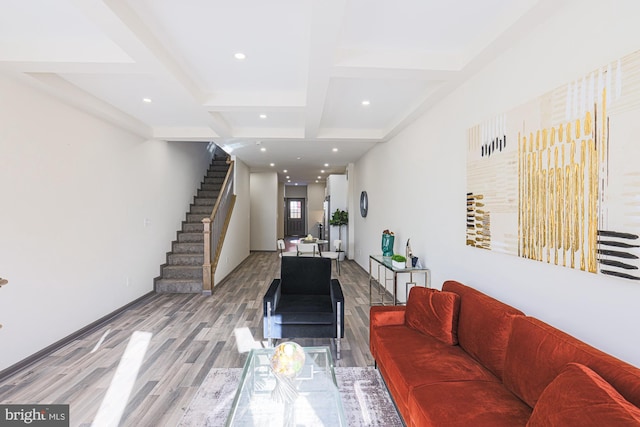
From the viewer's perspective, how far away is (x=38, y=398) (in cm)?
235

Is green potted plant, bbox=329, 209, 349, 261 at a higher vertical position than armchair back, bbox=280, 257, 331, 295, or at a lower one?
higher

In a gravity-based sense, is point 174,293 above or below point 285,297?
below

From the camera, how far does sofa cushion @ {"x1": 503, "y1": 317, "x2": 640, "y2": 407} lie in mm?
1213

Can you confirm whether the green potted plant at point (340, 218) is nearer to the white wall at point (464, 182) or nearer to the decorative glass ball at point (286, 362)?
the white wall at point (464, 182)

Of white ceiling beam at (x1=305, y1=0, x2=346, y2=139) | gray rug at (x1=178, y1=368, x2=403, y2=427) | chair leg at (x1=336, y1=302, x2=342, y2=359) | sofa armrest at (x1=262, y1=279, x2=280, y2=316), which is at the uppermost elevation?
white ceiling beam at (x1=305, y1=0, x2=346, y2=139)

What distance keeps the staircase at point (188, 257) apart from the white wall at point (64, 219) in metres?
0.34

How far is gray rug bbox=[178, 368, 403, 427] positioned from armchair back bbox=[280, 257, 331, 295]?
1.07m

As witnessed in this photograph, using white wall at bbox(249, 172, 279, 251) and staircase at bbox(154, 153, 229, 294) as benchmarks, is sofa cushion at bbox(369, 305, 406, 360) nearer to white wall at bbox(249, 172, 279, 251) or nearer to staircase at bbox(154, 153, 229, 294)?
staircase at bbox(154, 153, 229, 294)

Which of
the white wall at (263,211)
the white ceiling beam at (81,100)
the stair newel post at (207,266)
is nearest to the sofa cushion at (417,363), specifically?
A: the stair newel post at (207,266)

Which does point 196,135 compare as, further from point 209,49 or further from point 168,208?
point 209,49

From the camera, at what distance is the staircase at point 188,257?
17.7 feet

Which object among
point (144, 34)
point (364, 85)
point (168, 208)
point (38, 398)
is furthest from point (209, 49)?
point (168, 208)

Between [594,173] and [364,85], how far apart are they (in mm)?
2299

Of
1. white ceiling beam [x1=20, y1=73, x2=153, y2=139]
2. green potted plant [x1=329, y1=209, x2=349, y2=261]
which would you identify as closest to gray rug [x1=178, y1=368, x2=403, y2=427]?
white ceiling beam [x1=20, y1=73, x2=153, y2=139]
